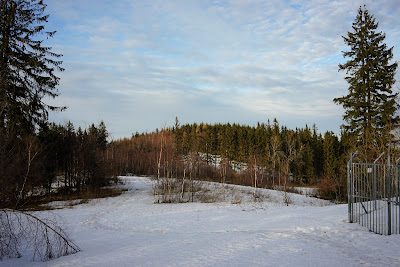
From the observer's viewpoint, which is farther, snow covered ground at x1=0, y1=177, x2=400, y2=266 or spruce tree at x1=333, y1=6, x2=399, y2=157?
spruce tree at x1=333, y1=6, x2=399, y2=157

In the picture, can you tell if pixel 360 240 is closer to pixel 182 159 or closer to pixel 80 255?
pixel 80 255

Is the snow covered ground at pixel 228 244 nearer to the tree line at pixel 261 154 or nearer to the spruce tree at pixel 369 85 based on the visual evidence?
the spruce tree at pixel 369 85

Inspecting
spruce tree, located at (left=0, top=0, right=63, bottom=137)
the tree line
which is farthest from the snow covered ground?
the tree line

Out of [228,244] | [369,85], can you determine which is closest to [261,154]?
[369,85]

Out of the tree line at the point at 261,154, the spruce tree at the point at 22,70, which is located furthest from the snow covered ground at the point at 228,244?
the tree line at the point at 261,154

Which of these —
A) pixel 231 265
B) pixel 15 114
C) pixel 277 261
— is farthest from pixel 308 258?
pixel 15 114

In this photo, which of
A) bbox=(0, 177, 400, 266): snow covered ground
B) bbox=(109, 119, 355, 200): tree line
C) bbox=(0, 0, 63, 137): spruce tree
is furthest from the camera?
bbox=(109, 119, 355, 200): tree line

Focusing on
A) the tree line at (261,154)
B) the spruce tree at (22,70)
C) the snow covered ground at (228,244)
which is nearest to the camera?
the snow covered ground at (228,244)

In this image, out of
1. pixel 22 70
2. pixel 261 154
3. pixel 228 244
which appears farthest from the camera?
pixel 261 154

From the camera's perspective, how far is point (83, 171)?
101 ft

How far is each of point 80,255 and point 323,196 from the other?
33.3 m

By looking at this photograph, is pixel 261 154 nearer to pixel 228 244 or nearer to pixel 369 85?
pixel 369 85

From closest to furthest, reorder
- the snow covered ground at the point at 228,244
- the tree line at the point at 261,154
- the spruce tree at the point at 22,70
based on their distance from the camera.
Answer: the snow covered ground at the point at 228,244
the spruce tree at the point at 22,70
the tree line at the point at 261,154

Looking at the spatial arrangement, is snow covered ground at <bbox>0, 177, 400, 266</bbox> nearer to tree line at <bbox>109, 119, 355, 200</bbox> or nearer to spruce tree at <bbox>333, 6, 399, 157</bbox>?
spruce tree at <bbox>333, 6, 399, 157</bbox>
